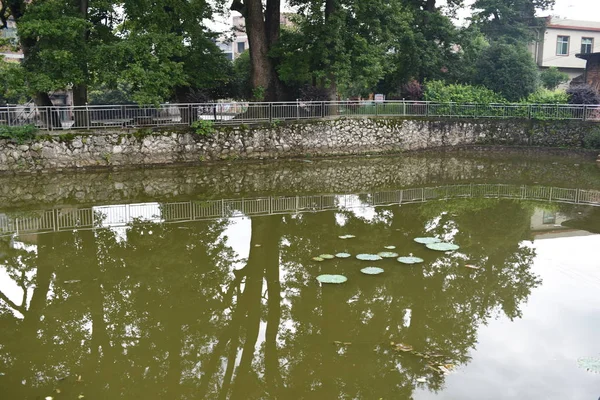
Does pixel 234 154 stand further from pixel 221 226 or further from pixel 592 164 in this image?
pixel 592 164

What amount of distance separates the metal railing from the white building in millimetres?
20153

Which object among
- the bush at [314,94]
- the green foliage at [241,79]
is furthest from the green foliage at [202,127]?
the green foliage at [241,79]

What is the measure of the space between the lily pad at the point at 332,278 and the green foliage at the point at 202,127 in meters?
12.5

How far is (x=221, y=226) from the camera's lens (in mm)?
11453

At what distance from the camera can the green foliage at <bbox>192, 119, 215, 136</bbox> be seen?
64.3 feet

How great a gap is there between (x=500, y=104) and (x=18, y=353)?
22.8 metres

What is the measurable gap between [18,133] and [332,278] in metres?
13.2

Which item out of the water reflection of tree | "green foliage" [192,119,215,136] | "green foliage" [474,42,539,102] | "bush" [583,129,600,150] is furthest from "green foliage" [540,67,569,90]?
the water reflection of tree

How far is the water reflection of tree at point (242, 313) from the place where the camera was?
5.54 metres

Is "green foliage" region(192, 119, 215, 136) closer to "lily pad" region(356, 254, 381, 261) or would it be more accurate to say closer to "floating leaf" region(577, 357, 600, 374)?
"lily pad" region(356, 254, 381, 261)

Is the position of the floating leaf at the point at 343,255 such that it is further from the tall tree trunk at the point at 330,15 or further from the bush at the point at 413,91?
the bush at the point at 413,91

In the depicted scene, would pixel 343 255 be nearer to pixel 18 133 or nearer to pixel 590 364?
pixel 590 364

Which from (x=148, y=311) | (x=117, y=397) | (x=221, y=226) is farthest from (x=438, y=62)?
(x=117, y=397)

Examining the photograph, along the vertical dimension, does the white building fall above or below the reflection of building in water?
above
